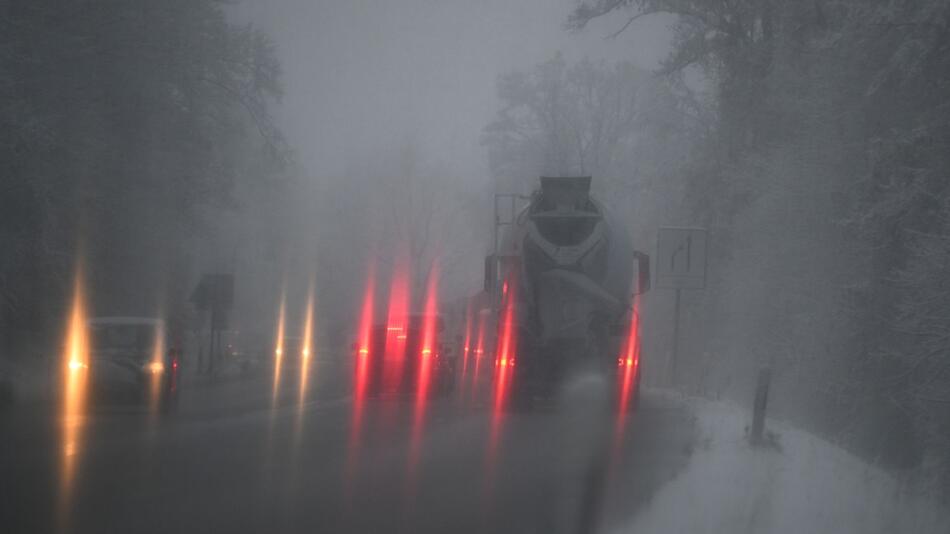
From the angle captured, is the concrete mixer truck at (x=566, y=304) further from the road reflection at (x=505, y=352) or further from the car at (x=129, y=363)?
the car at (x=129, y=363)

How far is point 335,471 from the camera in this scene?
39.0ft

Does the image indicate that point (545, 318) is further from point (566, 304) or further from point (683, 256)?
point (683, 256)

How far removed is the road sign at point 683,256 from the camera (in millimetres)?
24516

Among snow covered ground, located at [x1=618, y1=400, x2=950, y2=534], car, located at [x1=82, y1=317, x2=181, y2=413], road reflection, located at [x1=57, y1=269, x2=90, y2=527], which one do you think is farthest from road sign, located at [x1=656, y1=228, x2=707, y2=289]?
road reflection, located at [x1=57, y1=269, x2=90, y2=527]

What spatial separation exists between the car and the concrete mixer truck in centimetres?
664

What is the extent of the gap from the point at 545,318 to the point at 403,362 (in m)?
6.43

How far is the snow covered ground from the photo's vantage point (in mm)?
9391

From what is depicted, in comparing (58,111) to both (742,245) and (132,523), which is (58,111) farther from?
(742,245)

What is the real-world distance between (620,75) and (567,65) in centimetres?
337

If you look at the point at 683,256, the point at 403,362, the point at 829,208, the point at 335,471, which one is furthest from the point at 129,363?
the point at 829,208

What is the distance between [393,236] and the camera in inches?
2643

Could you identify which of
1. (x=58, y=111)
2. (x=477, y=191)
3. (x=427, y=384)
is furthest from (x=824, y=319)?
(x=477, y=191)

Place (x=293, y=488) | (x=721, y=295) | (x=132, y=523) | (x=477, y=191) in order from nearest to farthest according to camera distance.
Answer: (x=132, y=523) < (x=293, y=488) < (x=721, y=295) < (x=477, y=191)

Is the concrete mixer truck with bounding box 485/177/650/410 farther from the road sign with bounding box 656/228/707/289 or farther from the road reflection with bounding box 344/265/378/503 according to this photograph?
the road reflection with bounding box 344/265/378/503
